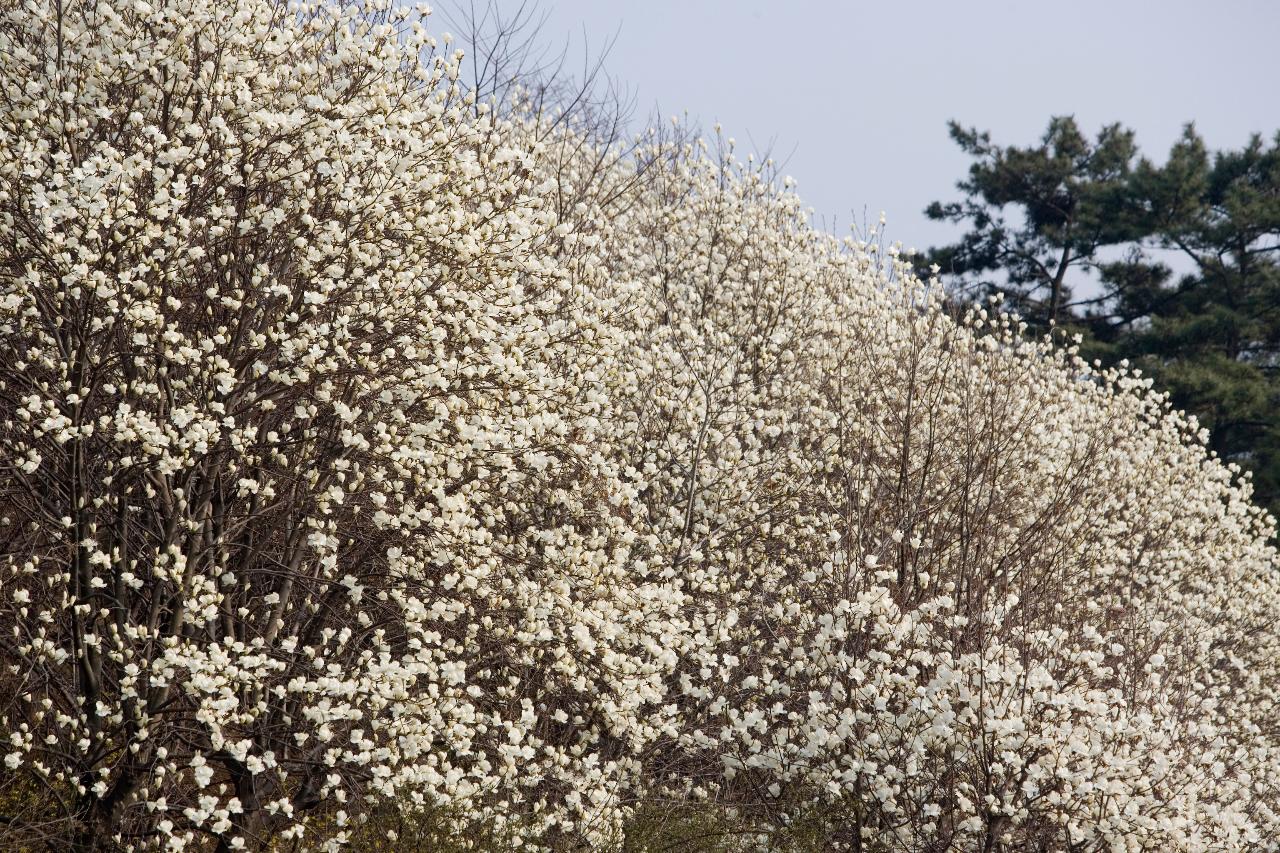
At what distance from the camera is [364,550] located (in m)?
10.1

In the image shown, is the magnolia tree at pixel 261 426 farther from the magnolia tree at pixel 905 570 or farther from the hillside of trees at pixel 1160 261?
the hillside of trees at pixel 1160 261

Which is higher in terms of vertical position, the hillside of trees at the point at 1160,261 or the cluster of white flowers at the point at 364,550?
the hillside of trees at the point at 1160,261

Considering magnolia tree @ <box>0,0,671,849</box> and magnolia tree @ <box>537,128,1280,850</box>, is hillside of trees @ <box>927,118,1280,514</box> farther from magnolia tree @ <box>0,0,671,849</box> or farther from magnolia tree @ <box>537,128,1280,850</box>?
magnolia tree @ <box>0,0,671,849</box>

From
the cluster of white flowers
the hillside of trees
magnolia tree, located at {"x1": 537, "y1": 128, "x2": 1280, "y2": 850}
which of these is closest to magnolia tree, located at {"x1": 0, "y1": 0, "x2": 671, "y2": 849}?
the cluster of white flowers

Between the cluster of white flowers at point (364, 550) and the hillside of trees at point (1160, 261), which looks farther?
the hillside of trees at point (1160, 261)

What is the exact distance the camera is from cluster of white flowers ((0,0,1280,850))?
27.4 ft

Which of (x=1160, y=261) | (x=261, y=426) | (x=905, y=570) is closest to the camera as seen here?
(x=261, y=426)

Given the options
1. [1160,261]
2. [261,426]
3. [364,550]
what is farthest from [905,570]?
[1160,261]

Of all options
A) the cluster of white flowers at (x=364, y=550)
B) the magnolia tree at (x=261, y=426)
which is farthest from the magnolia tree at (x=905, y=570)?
the magnolia tree at (x=261, y=426)

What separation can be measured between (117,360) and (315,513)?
190cm

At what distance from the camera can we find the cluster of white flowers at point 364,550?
8.34 metres

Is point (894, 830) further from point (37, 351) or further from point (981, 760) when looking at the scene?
point (37, 351)

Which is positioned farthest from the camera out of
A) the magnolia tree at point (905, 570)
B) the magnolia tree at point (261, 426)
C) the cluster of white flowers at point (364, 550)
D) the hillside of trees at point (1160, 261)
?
the hillside of trees at point (1160, 261)

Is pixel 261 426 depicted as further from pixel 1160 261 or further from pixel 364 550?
pixel 1160 261
